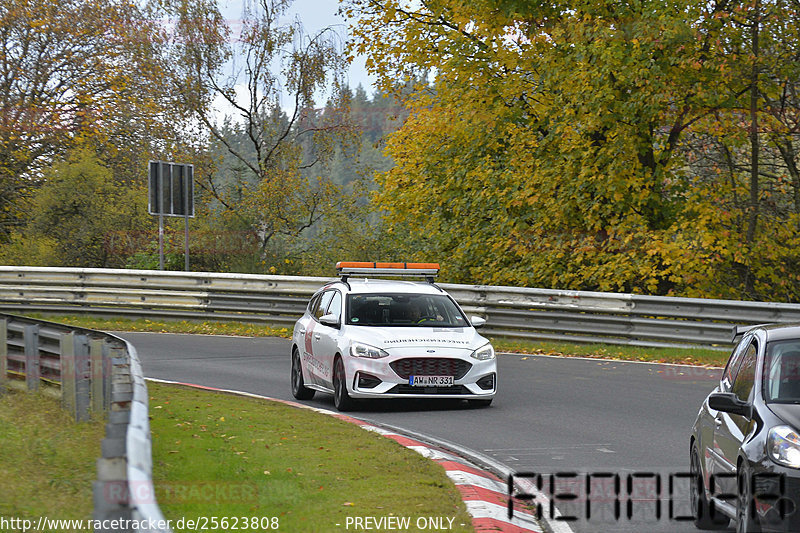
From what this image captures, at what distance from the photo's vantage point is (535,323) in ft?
72.3

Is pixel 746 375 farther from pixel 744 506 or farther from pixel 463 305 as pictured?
pixel 463 305

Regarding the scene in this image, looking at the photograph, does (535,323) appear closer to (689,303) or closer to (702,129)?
(689,303)

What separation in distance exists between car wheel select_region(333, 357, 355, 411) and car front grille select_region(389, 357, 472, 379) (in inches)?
27.5

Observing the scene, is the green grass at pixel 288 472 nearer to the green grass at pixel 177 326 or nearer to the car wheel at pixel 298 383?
the car wheel at pixel 298 383

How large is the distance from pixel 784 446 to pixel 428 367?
7782mm

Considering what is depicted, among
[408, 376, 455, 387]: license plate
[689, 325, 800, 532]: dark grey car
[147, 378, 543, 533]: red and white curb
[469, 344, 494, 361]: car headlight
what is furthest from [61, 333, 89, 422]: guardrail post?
[689, 325, 800, 532]: dark grey car

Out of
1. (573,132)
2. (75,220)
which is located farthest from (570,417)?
(75,220)

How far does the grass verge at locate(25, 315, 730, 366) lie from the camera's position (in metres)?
19.4

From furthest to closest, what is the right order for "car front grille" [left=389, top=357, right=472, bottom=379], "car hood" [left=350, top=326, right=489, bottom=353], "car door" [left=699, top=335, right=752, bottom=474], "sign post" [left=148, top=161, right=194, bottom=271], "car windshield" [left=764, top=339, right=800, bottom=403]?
1. "sign post" [left=148, top=161, right=194, bottom=271]
2. "car hood" [left=350, top=326, right=489, bottom=353]
3. "car front grille" [left=389, top=357, right=472, bottom=379]
4. "car door" [left=699, top=335, right=752, bottom=474]
5. "car windshield" [left=764, top=339, right=800, bottom=403]

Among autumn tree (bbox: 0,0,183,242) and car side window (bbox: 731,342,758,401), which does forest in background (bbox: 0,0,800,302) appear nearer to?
autumn tree (bbox: 0,0,183,242)

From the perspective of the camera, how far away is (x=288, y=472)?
9016 mm

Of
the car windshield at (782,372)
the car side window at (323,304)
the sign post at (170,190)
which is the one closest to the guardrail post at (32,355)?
the car side window at (323,304)

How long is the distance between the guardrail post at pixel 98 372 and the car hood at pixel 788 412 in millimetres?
6458

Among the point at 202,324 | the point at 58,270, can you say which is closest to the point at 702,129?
the point at 202,324
